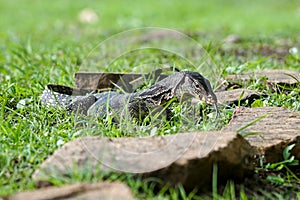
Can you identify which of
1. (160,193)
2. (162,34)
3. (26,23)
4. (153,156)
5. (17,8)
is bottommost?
(160,193)

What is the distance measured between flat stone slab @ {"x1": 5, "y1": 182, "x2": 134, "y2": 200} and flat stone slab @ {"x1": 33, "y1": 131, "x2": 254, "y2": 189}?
0.30 meters

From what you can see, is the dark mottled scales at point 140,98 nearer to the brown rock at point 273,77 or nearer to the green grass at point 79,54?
the green grass at point 79,54

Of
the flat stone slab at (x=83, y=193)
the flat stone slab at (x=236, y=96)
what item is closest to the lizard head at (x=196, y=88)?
the flat stone slab at (x=236, y=96)

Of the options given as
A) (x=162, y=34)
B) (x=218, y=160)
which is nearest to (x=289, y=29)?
(x=162, y=34)

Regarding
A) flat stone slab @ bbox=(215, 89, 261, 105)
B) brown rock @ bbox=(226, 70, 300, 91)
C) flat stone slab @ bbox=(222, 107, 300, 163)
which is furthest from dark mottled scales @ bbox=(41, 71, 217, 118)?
brown rock @ bbox=(226, 70, 300, 91)

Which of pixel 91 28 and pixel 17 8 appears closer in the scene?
pixel 91 28

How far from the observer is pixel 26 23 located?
9.44 meters

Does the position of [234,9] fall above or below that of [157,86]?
above

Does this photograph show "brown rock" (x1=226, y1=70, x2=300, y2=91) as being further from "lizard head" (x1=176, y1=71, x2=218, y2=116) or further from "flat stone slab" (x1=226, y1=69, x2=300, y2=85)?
"lizard head" (x1=176, y1=71, x2=218, y2=116)

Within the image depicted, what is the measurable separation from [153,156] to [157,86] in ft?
3.33

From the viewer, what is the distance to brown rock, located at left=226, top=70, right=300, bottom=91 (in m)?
4.45

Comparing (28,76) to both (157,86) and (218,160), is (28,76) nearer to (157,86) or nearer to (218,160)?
(157,86)

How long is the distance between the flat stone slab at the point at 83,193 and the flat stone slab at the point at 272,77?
2350 mm

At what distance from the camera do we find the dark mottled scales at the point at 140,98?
11.8ft
